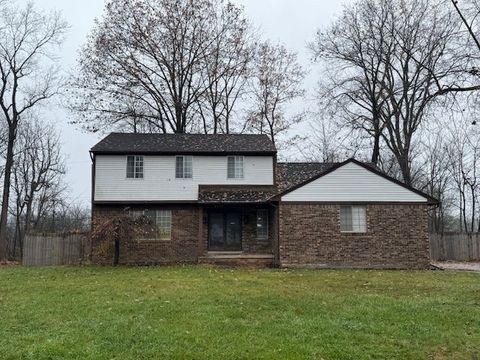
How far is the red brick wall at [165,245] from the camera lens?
23469mm

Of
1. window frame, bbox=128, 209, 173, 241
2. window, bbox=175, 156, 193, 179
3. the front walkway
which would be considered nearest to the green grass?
the front walkway

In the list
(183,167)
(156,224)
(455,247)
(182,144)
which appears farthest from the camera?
(455,247)

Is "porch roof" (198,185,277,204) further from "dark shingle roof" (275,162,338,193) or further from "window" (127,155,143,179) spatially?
"window" (127,155,143,179)

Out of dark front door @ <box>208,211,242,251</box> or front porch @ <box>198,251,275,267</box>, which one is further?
dark front door @ <box>208,211,242,251</box>

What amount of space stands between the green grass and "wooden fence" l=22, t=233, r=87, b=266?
32.7 ft

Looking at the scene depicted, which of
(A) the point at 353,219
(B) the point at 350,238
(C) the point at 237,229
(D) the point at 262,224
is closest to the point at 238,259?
(C) the point at 237,229

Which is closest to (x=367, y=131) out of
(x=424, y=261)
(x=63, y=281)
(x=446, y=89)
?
(x=424, y=261)

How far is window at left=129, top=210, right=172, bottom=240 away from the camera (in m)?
23.5

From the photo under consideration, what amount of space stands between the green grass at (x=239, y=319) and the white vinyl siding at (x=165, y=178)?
27.3 ft

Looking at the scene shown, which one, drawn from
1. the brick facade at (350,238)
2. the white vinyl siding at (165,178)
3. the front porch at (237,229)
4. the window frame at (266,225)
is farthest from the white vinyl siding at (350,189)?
the white vinyl siding at (165,178)

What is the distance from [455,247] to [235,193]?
50.5 ft

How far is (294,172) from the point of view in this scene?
26.2m

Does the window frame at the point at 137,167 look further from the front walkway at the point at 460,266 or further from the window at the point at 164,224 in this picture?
the front walkway at the point at 460,266

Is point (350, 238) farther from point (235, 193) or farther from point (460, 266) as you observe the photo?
point (460, 266)
